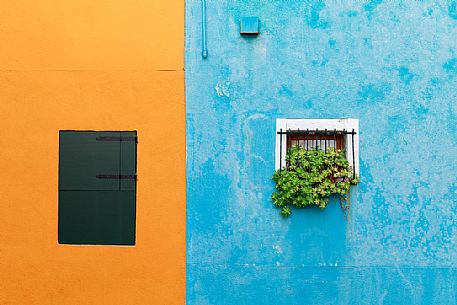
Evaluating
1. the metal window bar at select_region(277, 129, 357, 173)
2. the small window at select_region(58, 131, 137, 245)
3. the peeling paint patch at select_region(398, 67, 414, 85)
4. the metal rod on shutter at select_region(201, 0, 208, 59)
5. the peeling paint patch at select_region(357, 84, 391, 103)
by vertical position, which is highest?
the metal rod on shutter at select_region(201, 0, 208, 59)

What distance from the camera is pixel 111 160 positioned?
553cm

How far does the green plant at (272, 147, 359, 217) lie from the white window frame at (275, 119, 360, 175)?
7 cm

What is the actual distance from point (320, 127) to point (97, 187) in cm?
225

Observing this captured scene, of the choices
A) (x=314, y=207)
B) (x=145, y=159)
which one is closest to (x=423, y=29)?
(x=314, y=207)

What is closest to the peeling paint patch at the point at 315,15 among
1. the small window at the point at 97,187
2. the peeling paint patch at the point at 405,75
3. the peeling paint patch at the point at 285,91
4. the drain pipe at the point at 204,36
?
the peeling paint patch at the point at 285,91

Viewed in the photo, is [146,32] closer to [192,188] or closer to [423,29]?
[192,188]

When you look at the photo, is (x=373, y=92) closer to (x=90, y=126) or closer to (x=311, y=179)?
(x=311, y=179)

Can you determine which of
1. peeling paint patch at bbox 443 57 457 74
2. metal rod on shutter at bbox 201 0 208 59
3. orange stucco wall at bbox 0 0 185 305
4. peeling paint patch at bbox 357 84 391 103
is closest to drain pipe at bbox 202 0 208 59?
metal rod on shutter at bbox 201 0 208 59

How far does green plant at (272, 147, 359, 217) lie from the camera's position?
17.5ft

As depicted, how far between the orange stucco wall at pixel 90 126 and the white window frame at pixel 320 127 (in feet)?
3.07

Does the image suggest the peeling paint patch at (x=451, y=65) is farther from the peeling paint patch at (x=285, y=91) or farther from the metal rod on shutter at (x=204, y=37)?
the metal rod on shutter at (x=204, y=37)

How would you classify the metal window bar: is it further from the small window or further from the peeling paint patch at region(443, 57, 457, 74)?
the small window

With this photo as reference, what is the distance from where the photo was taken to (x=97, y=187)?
5.54m

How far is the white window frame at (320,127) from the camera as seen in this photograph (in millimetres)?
5422
